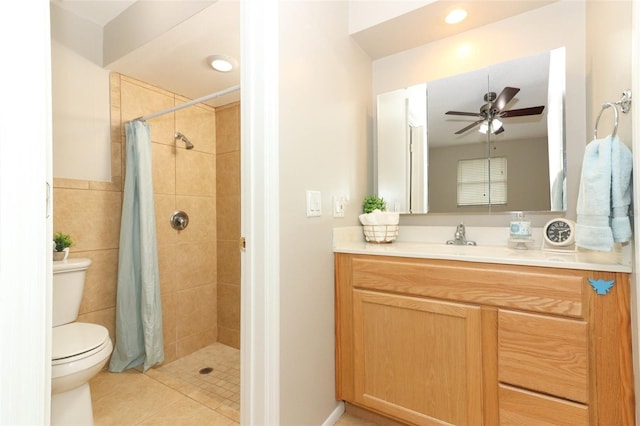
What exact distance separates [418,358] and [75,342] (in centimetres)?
164

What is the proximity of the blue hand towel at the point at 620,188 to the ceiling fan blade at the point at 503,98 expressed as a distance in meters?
0.74

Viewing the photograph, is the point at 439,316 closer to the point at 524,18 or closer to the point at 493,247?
the point at 493,247

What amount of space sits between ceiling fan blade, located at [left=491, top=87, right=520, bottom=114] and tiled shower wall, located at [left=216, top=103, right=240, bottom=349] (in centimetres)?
193

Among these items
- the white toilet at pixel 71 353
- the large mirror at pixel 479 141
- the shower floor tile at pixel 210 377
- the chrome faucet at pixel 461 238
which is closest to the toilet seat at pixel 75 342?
the white toilet at pixel 71 353

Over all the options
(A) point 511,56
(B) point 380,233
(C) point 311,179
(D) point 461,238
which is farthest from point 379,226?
(A) point 511,56

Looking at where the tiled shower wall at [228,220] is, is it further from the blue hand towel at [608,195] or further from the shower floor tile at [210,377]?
the blue hand towel at [608,195]

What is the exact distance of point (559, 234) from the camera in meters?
1.38

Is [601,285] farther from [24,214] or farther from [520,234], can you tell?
[24,214]

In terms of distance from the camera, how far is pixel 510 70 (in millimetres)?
1577

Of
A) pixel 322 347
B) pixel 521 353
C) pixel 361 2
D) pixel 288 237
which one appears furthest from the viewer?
pixel 361 2

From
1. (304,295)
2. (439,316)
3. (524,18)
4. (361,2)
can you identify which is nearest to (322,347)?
(304,295)

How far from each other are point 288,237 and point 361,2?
142 centimetres

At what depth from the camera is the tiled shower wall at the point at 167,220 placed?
1967 millimetres

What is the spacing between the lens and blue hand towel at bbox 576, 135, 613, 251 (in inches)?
37.5
